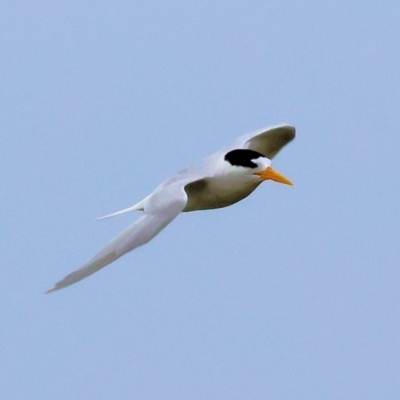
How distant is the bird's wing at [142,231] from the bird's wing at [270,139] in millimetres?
2410

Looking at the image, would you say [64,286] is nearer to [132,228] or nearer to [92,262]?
[92,262]

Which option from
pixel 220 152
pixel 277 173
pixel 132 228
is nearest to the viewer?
pixel 132 228

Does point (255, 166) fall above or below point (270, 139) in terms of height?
below

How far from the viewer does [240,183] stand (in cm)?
846

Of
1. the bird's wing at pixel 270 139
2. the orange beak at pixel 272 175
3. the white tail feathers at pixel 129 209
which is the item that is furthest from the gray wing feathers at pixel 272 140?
the white tail feathers at pixel 129 209

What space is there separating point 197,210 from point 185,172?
1.23 ft

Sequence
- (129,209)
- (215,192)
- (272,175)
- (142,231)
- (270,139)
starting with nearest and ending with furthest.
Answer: (142,231) < (272,175) < (215,192) < (129,209) < (270,139)

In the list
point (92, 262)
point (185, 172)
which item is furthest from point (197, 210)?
point (92, 262)

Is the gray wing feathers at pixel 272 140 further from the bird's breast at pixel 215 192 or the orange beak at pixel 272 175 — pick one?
the orange beak at pixel 272 175

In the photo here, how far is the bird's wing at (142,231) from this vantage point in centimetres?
651

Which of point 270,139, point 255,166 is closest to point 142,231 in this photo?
point 255,166

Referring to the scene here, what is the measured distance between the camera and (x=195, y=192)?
8555 millimetres

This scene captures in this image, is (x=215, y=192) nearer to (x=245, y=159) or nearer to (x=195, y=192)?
(x=195, y=192)

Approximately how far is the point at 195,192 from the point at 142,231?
1709 mm
